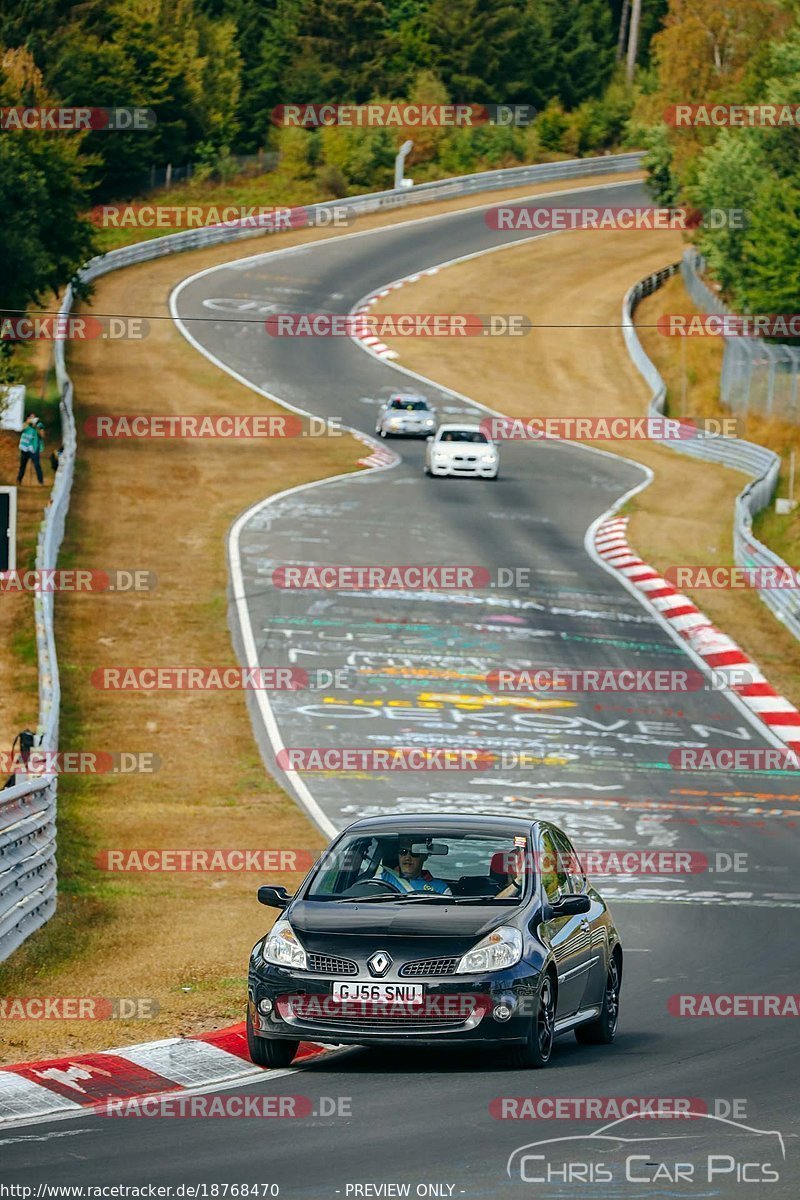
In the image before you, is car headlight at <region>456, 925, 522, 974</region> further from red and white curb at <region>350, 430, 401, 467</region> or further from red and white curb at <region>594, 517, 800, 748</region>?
red and white curb at <region>350, 430, 401, 467</region>

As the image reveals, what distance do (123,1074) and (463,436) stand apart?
37.5m

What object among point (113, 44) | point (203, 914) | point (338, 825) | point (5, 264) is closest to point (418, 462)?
point (5, 264)

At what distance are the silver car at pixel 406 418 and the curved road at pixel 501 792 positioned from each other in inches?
52.3

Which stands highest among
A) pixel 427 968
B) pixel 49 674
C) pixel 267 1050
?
pixel 427 968

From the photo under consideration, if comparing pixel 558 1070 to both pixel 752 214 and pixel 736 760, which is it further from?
pixel 752 214

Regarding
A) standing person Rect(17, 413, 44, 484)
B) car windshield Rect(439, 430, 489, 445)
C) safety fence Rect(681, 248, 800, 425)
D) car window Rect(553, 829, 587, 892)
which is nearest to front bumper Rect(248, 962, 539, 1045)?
car window Rect(553, 829, 587, 892)

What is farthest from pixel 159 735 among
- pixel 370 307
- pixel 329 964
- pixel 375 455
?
pixel 370 307

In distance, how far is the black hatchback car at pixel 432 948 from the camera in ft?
34.7

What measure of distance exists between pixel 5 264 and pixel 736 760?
28.4 meters

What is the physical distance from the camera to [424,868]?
11844 millimetres

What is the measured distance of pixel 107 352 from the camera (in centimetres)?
6284

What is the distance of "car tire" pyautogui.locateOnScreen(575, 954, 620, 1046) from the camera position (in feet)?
40.0

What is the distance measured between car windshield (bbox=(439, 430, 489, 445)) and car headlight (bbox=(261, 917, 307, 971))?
120ft

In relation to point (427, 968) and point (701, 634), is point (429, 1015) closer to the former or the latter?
point (427, 968)
